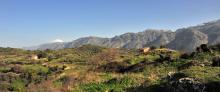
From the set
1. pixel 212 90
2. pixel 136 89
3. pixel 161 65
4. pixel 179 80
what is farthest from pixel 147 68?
pixel 212 90

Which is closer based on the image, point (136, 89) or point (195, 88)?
point (195, 88)

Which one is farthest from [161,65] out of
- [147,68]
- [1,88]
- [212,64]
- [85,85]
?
[1,88]

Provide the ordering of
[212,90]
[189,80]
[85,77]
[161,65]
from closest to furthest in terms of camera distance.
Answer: [212,90] < [189,80] < [85,77] < [161,65]

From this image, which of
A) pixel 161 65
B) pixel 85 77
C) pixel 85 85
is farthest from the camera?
pixel 161 65

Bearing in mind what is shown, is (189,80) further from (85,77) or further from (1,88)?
(1,88)

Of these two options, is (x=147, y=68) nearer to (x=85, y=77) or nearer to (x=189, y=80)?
(x=85, y=77)

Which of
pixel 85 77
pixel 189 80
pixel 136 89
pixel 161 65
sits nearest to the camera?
pixel 189 80

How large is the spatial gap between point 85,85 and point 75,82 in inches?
59.1

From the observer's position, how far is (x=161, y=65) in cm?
3030

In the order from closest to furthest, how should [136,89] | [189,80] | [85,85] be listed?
[189,80], [136,89], [85,85]

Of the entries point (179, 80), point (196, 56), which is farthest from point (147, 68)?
point (179, 80)

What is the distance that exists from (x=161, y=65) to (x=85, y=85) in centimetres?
770

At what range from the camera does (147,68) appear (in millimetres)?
29688

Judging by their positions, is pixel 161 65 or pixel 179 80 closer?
pixel 179 80
